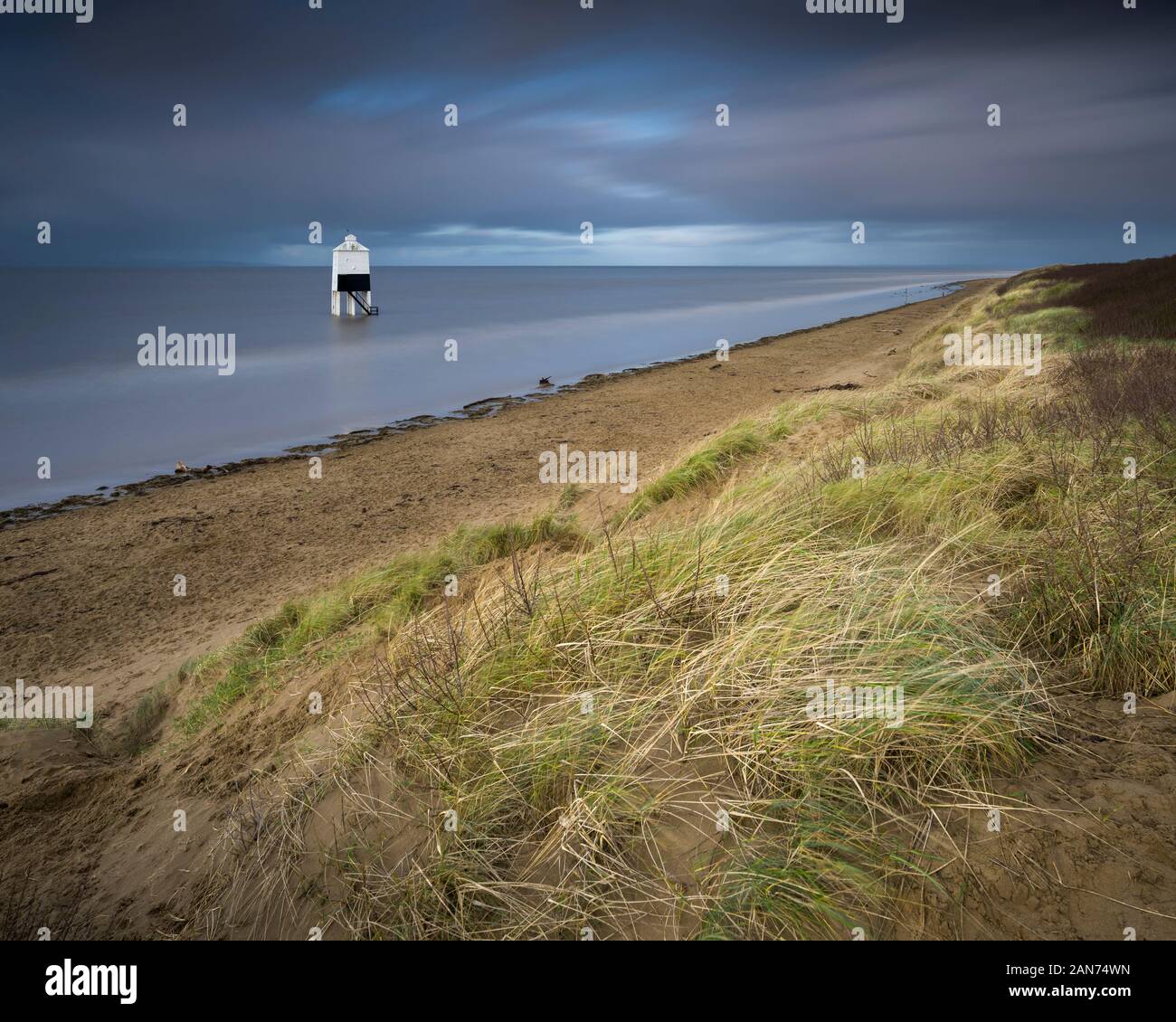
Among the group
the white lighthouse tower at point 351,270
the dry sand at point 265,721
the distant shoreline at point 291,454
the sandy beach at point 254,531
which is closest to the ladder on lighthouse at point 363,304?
the white lighthouse tower at point 351,270

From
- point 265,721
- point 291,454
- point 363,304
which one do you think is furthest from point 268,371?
point 363,304

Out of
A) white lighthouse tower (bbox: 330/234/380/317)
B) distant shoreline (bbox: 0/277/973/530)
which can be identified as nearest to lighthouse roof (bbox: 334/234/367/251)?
white lighthouse tower (bbox: 330/234/380/317)

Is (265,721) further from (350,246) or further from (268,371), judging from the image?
(350,246)

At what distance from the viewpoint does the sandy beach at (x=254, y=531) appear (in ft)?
22.1

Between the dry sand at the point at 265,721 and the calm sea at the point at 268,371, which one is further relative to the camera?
the calm sea at the point at 268,371

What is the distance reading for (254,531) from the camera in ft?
31.0

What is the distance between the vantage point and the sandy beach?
22.1 ft

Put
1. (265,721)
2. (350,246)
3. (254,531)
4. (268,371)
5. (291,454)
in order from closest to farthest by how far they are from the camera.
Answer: (265,721), (254,531), (291,454), (268,371), (350,246)

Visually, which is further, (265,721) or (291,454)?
(291,454)

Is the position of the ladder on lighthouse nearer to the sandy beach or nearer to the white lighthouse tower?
the white lighthouse tower

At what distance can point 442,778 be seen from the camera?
289 cm

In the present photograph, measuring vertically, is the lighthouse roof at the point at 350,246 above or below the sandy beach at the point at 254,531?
above

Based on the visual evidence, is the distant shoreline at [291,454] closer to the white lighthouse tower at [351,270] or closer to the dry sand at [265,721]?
the dry sand at [265,721]

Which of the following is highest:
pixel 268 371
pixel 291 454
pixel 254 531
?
pixel 268 371
